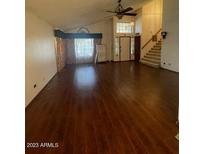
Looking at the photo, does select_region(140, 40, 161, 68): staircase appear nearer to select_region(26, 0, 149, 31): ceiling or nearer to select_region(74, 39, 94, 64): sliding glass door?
select_region(74, 39, 94, 64): sliding glass door

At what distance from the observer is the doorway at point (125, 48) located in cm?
1398

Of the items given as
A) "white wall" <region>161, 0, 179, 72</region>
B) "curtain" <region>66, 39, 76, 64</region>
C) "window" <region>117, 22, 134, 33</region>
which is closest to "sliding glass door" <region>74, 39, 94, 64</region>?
"curtain" <region>66, 39, 76, 64</region>

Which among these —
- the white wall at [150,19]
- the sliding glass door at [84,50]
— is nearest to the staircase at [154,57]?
the white wall at [150,19]

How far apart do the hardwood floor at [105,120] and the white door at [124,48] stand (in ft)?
27.6

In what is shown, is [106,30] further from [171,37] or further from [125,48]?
[171,37]

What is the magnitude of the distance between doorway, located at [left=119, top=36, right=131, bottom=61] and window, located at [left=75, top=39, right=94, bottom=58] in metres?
2.17

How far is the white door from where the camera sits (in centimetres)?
1398

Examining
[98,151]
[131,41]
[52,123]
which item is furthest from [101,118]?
[131,41]

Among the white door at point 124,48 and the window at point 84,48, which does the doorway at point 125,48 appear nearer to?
the white door at point 124,48

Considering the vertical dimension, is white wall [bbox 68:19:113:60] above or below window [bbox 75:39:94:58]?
above
